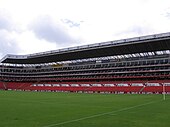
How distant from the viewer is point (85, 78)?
9488 centimetres

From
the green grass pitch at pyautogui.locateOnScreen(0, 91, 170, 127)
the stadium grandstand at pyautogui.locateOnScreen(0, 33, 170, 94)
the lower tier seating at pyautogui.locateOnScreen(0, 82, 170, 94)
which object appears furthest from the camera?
the stadium grandstand at pyautogui.locateOnScreen(0, 33, 170, 94)

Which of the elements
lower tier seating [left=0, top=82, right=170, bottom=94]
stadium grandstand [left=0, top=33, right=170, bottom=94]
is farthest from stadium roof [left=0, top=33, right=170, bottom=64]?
lower tier seating [left=0, top=82, right=170, bottom=94]

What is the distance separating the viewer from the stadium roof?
69750 millimetres

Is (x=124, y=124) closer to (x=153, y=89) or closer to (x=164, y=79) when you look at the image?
(x=153, y=89)

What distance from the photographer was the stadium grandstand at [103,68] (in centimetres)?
7412

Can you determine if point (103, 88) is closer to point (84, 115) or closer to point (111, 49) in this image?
point (111, 49)

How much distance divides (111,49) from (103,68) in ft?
41.8

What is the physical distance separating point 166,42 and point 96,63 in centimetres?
3357

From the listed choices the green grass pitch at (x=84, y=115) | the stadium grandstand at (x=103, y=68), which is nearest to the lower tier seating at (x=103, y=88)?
the stadium grandstand at (x=103, y=68)

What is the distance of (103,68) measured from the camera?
9331 cm

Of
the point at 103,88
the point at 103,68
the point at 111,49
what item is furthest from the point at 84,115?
the point at 103,68

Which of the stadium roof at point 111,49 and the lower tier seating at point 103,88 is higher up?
the stadium roof at point 111,49

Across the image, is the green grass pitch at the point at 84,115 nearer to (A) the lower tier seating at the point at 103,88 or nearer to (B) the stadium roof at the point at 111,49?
(A) the lower tier seating at the point at 103,88

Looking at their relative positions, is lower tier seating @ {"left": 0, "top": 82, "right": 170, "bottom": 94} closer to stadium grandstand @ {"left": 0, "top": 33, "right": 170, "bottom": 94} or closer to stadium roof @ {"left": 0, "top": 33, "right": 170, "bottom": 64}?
stadium grandstand @ {"left": 0, "top": 33, "right": 170, "bottom": 94}
